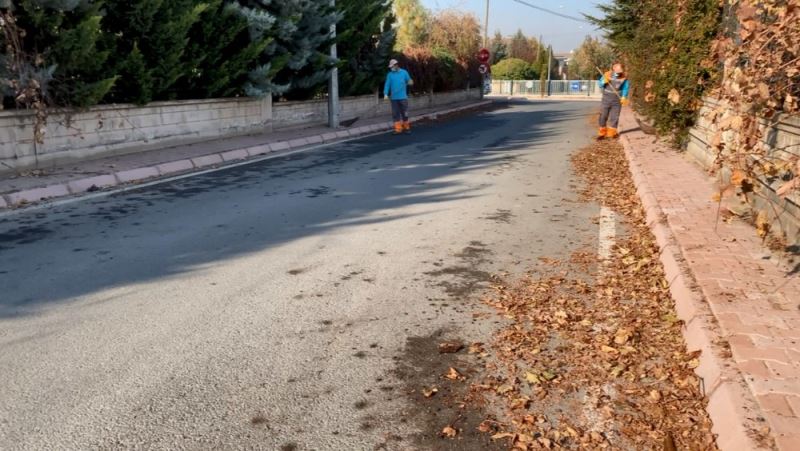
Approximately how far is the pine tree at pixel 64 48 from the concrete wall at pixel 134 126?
17.5 inches

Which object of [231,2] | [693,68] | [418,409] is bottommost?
[418,409]

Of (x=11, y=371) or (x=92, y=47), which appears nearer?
(x=11, y=371)

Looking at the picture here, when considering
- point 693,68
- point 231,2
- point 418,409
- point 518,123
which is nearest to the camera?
point 418,409

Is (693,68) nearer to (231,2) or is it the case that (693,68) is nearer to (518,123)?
Answer: (231,2)

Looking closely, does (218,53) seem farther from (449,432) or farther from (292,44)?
(449,432)

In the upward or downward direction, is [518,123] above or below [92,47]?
below

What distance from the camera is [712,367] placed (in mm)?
3451

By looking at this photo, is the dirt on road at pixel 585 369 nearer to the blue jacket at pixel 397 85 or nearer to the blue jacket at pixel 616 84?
the blue jacket at pixel 616 84

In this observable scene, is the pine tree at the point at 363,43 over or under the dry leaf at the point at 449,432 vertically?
over

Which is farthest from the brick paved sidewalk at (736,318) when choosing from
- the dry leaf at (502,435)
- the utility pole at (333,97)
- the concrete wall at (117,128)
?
the utility pole at (333,97)

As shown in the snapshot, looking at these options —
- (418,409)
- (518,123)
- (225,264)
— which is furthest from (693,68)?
(518,123)

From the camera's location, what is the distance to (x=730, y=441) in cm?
283

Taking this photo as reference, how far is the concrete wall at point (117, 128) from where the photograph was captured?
10023 mm

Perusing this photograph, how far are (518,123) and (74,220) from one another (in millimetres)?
17400
